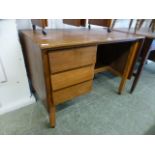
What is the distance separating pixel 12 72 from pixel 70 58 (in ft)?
1.91

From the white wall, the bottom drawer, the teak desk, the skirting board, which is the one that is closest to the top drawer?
the teak desk

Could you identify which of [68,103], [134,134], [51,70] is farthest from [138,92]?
[51,70]

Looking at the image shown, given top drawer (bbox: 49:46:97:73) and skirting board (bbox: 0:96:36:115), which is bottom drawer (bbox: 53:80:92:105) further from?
skirting board (bbox: 0:96:36:115)

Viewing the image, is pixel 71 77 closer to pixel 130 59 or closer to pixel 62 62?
pixel 62 62

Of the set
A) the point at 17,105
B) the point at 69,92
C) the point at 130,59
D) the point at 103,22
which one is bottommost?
the point at 17,105

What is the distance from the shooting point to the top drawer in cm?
76

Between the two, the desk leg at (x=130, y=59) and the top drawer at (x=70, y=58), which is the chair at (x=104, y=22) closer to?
the desk leg at (x=130, y=59)

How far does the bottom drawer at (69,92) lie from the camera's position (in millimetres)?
914

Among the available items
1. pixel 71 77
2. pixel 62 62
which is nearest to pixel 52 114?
pixel 71 77

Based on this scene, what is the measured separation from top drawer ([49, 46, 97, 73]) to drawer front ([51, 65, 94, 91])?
0.13 ft

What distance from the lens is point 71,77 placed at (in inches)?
35.4

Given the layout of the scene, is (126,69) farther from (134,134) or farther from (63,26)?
(63,26)
